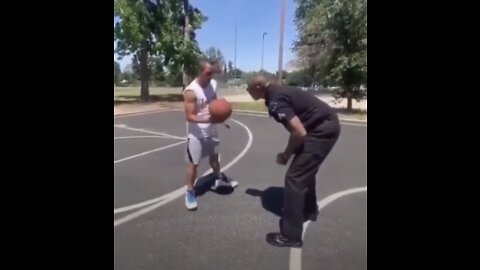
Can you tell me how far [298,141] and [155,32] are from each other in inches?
37.4

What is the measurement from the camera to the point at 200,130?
6.67 ft

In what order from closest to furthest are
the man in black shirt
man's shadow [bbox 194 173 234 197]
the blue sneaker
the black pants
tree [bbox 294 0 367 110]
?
tree [bbox 294 0 367 110]
the man in black shirt
the black pants
the blue sneaker
man's shadow [bbox 194 173 234 197]

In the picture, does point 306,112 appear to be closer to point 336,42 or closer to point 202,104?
point 336,42

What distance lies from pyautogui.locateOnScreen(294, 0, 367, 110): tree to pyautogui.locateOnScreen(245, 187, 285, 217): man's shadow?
0.65m

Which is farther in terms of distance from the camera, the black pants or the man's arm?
the black pants

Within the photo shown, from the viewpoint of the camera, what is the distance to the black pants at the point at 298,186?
197 cm

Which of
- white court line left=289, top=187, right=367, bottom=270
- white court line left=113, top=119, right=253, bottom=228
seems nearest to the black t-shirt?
white court line left=113, top=119, right=253, bottom=228

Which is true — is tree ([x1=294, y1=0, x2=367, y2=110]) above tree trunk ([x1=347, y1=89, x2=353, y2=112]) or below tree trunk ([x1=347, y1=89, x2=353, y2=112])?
above

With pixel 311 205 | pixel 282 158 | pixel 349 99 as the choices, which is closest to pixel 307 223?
pixel 311 205

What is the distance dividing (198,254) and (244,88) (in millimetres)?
868

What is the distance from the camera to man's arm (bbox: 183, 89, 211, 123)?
6.12 feet

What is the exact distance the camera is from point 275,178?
2.18 metres

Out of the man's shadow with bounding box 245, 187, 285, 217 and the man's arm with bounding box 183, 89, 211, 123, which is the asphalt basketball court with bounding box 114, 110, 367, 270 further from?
the man's arm with bounding box 183, 89, 211, 123
